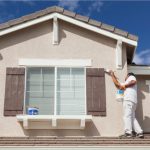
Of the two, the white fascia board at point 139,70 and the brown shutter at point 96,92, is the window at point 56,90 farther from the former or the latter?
the white fascia board at point 139,70

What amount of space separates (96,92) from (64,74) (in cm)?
108

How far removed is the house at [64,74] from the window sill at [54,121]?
0.09 feet

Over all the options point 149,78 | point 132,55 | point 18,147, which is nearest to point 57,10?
point 132,55

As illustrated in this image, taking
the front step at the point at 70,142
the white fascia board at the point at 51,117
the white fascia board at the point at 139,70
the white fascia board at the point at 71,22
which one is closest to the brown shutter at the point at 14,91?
the white fascia board at the point at 51,117

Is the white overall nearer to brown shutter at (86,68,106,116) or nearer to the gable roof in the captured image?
brown shutter at (86,68,106,116)

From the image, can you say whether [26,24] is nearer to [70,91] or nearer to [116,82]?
[70,91]

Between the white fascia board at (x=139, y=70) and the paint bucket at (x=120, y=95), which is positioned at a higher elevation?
the white fascia board at (x=139, y=70)

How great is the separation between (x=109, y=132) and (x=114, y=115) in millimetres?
501

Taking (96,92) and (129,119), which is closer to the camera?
(129,119)

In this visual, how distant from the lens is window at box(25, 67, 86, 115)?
11.3 m

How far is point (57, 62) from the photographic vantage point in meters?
11.6

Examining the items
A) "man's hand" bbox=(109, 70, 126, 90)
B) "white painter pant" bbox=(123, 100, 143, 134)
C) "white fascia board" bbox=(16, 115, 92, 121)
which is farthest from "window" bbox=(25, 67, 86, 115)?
"white painter pant" bbox=(123, 100, 143, 134)

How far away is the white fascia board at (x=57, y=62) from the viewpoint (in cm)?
1152

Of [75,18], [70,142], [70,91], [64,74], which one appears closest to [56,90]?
[70,91]
